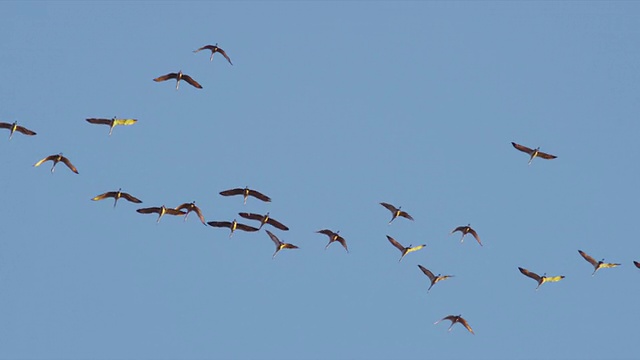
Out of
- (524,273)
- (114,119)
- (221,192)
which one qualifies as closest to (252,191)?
(221,192)

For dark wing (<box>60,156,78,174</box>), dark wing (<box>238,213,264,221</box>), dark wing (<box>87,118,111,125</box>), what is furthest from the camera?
dark wing (<box>238,213,264,221</box>)

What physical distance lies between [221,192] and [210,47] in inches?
369

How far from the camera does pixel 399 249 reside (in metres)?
122

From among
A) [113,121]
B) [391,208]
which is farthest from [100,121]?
[391,208]

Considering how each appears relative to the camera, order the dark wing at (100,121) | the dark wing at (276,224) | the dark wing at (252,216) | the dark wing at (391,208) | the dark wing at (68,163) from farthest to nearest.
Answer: the dark wing at (391,208) < the dark wing at (252,216) < the dark wing at (276,224) < the dark wing at (100,121) < the dark wing at (68,163)

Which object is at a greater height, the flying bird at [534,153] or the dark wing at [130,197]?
the flying bird at [534,153]

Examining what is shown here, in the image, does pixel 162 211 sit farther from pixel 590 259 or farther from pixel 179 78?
pixel 590 259

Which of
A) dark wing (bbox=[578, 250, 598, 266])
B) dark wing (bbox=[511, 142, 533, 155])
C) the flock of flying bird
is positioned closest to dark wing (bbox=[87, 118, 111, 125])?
the flock of flying bird

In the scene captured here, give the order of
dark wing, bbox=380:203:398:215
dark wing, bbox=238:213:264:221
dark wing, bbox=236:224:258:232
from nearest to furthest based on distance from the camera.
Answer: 1. dark wing, bbox=238:213:264:221
2. dark wing, bbox=236:224:258:232
3. dark wing, bbox=380:203:398:215

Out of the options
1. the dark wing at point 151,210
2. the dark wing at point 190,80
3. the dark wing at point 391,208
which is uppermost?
the dark wing at point 190,80

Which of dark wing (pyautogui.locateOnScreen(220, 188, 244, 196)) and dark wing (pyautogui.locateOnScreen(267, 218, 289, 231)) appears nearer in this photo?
dark wing (pyautogui.locateOnScreen(220, 188, 244, 196))

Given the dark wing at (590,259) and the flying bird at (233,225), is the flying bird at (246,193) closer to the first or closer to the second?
the flying bird at (233,225)

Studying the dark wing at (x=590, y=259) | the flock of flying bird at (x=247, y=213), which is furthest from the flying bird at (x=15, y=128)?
the dark wing at (x=590, y=259)

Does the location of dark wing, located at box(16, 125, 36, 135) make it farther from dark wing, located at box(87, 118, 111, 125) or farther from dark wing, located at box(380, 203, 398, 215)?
dark wing, located at box(380, 203, 398, 215)
